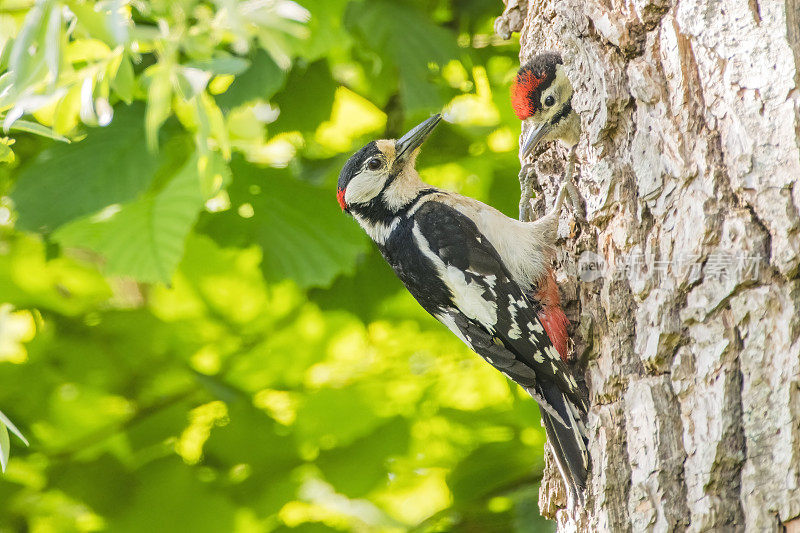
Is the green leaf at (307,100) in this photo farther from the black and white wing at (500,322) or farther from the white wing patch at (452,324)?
the white wing patch at (452,324)

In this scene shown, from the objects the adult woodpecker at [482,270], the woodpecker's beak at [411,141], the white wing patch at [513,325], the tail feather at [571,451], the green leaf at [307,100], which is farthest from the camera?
the green leaf at [307,100]

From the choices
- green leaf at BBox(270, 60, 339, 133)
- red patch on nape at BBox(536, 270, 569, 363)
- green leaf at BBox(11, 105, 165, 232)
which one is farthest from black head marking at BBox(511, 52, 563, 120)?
green leaf at BBox(11, 105, 165, 232)

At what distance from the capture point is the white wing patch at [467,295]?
7.70 feet

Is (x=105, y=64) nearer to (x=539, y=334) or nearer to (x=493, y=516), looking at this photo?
(x=539, y=334)

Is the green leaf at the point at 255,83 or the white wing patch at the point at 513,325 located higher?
the green leaf at the point at 255,83

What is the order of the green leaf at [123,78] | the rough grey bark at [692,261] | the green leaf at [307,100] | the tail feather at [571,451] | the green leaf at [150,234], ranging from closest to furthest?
the green leaf at [123,78]
the rough grey bark at [692,261]
the tail feather at [571,451]
the green leaf at [150,234]
the green leaf at [307,100]

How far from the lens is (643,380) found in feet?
5.78

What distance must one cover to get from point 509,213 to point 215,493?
4.90ft

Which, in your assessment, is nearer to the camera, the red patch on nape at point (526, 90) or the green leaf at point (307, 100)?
the red patch on nape at point (526, 90)

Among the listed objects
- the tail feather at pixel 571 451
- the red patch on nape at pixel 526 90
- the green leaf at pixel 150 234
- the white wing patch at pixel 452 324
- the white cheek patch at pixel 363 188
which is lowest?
the tail feather at pixel 571 451

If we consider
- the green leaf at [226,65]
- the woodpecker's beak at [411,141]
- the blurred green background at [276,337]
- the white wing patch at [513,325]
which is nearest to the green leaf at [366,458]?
the blurred green background at [276,337]

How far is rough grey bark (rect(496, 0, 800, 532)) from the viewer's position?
4.97ft

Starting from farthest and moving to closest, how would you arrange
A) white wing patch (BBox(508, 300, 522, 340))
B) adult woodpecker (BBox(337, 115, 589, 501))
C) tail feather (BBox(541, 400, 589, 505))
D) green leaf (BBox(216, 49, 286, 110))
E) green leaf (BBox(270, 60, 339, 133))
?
1. green leaf (BBox(270, 60, 339, 133))
2. green leaf (BBox(216, 49, 286, 110))
3. white wing patch (BBox(508, 300, 522, 340))
4. adult woodpecker (BBox(337, 115, 589, 501))
5. tail feather (BBox(541, 400, 589, 505))

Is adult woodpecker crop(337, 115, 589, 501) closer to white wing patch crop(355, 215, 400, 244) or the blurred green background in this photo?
white wing patch crop(355, 215, 400, 244)
